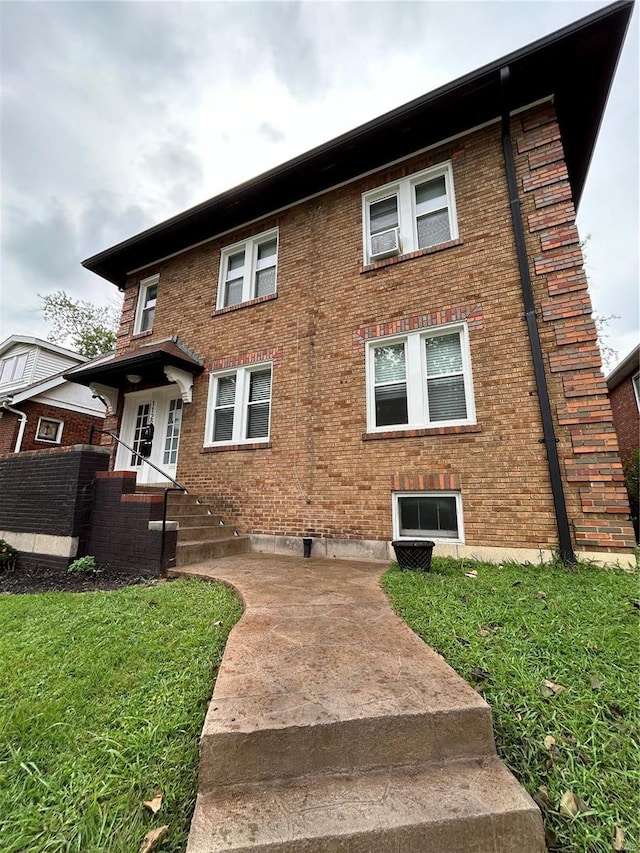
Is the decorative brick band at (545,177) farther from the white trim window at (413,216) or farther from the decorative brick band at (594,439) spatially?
the decorative brick band at (594,439)

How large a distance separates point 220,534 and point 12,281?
25135 mm

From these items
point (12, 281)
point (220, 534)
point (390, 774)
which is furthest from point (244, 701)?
point (12, 281)

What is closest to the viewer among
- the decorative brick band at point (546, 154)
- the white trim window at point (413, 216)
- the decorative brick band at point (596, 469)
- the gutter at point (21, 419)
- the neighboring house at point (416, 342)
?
the decorative brick band at point (596, 469)

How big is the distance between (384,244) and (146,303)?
640cm

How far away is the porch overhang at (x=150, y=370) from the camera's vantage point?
704cm

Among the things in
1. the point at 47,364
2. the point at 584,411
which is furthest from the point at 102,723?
the point at 47,364

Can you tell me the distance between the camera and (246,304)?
7.43 metres

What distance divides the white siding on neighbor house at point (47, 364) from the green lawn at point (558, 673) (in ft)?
58.5

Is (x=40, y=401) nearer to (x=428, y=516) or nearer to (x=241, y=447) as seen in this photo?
(x=241, y=447)

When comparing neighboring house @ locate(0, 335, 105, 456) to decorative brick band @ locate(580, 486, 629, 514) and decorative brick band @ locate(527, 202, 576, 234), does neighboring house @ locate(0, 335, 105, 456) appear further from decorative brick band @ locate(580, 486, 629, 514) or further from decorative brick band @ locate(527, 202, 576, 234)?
decorative brick band @ locate(580, 486, 629, 514)

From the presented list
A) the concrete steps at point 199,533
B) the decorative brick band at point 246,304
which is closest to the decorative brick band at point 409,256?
the decorative brick band at point 246,304

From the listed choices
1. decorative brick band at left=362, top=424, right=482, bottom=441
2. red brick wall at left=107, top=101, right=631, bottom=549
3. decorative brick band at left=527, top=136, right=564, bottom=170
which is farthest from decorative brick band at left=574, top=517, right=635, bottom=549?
decorative brick band at left=527, top=136, right=564, bottom=170

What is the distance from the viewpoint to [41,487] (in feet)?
20.2

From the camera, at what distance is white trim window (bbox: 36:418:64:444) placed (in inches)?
521
